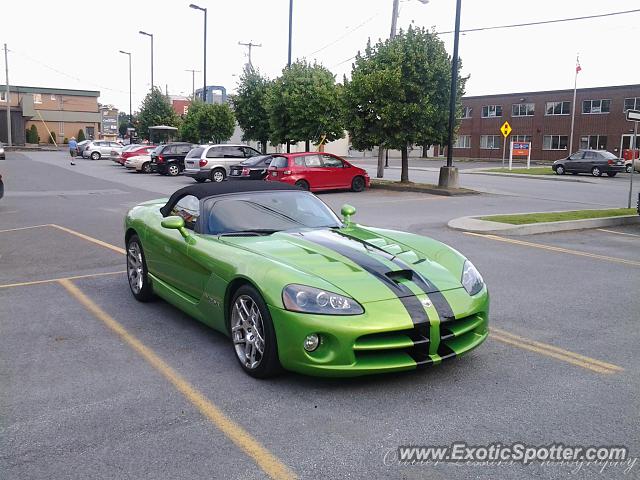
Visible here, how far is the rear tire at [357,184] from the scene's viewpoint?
23.1m

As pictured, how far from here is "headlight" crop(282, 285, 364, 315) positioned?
4.22 metres

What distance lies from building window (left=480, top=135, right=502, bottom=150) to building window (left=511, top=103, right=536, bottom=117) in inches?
131

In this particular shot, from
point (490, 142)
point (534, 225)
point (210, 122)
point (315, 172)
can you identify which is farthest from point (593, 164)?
point (490, 142)

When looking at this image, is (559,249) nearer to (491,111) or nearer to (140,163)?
(140,163)

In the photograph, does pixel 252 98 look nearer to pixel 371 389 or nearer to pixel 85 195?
pixel 85 195

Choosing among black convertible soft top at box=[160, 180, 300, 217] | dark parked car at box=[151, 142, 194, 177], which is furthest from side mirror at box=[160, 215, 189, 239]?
dark parked car at box=[151, 142, 194, 177]

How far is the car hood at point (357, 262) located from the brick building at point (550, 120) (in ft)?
175

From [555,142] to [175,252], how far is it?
5949cm

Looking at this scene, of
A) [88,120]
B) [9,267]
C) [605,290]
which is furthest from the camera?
[88,120]

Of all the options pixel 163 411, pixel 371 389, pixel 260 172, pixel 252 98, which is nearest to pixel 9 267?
pixel 163 411

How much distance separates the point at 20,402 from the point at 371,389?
2376 mm

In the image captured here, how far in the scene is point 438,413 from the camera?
397 cm

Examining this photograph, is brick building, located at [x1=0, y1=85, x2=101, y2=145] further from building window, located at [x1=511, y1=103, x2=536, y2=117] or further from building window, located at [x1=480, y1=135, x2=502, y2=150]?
building window, located at [x1=511, y1=103, x2=536, y2=117]

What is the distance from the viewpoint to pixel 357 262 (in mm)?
4781
